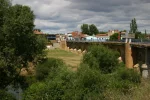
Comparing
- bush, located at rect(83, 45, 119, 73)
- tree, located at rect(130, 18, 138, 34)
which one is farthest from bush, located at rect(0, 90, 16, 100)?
tree, located at rect(130, 18, 138, 34)

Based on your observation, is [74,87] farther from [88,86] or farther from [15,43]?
[15,43]

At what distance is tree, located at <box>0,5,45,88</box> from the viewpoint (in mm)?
29688

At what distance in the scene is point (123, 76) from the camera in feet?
115

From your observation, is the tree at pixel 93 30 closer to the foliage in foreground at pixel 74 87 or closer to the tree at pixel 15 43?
the tree at pixel 15 43

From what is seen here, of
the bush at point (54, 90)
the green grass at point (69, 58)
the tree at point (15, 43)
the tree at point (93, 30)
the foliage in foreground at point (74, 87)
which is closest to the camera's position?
the foliage in foreground at point (74, 87)

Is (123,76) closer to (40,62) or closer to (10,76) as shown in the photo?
(40,62)

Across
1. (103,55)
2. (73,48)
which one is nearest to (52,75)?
(103,55)

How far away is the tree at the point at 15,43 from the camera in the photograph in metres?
29.7

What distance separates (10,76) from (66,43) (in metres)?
97.4

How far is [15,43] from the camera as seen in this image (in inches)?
1208

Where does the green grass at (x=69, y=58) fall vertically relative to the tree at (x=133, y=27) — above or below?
below

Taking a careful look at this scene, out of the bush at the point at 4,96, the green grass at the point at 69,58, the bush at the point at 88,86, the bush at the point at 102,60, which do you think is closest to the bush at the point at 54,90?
the bush at the point at 88,86

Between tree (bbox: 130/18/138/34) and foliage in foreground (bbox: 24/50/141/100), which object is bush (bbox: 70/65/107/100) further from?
tree (bbox: 130/18/138/34)

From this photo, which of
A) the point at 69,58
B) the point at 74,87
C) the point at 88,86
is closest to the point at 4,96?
the point at 74,87
